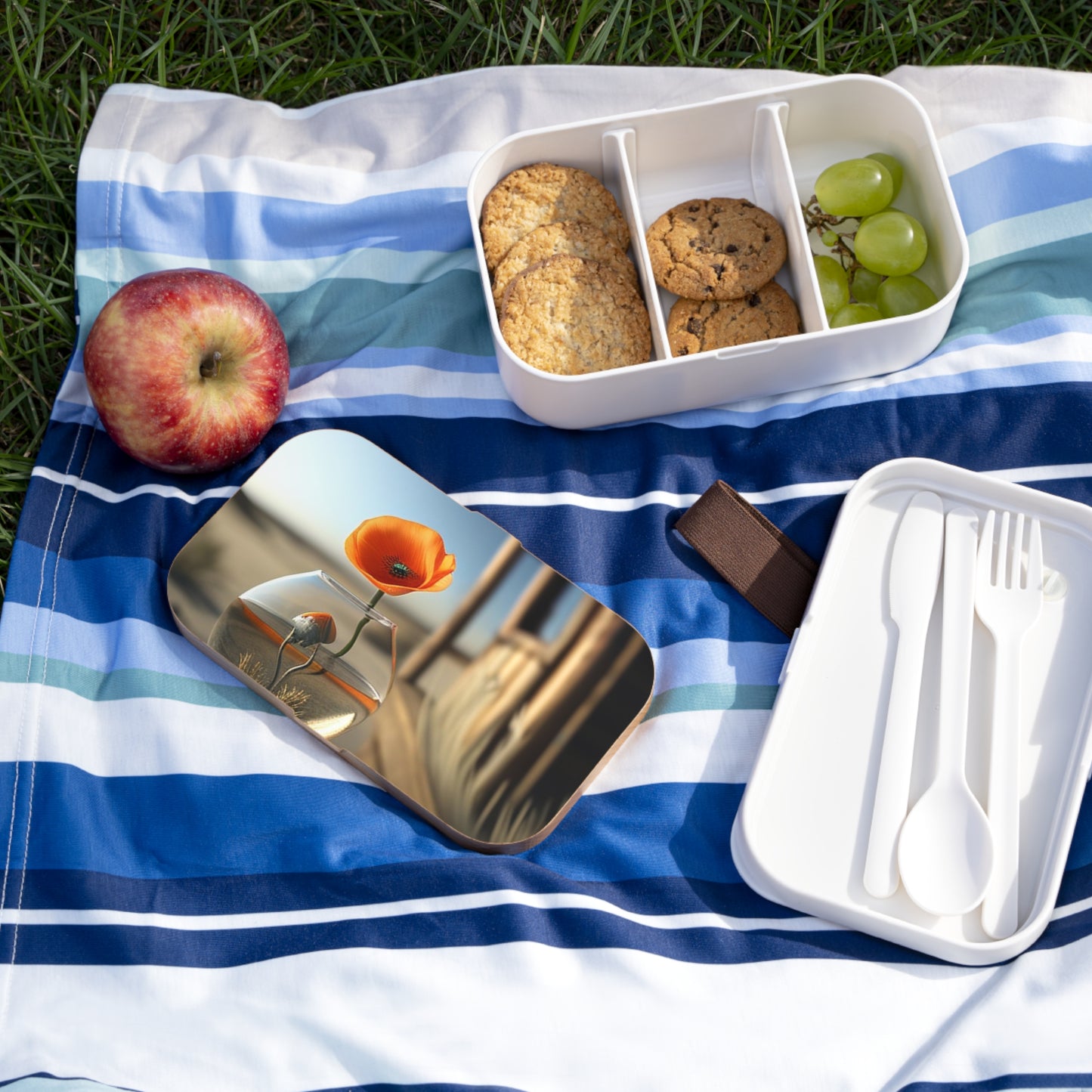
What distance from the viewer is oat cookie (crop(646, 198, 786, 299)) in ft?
3.16

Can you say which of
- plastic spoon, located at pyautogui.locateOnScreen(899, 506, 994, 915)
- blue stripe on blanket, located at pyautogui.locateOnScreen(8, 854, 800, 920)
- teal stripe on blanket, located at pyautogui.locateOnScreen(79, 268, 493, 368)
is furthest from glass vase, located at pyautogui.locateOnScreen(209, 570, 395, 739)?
plastic spoon, located at pyautogui.locateOnScreen(899, 506, 994, 915)

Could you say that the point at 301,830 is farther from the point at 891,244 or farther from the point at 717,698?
the point at 891,244

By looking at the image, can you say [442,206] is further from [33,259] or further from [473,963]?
[473,963]

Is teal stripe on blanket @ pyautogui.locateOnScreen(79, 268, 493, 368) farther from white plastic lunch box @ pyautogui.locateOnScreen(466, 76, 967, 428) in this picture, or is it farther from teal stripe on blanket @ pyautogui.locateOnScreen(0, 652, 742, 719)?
teal stripe on blanket @ pyautogui.locateOnScreen(0, 652, 742, 719)

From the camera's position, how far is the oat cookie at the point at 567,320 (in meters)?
0.95

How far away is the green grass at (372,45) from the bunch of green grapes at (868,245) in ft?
0.78

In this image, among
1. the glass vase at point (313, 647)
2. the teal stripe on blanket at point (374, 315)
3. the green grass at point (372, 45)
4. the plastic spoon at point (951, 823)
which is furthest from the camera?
the green grass at point (372, 45)

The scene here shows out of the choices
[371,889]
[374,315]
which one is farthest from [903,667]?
[374,315]

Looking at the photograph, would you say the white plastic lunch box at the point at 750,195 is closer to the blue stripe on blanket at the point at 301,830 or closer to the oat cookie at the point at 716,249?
the oat cookie at the point at 716,249

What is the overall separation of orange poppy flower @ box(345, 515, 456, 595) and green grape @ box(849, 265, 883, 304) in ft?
1.47

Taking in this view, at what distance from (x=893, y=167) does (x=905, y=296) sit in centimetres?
13

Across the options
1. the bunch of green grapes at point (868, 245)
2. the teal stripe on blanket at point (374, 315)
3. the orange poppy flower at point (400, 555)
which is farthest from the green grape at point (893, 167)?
the orange poppy flower at point (400, 555)

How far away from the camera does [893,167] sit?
997 mm

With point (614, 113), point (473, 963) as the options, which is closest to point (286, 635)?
point (473, 963)
